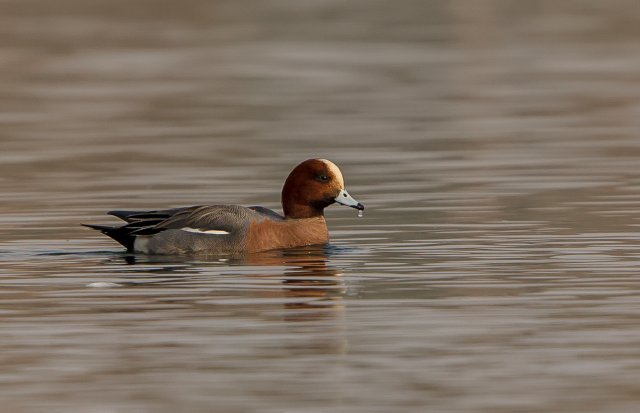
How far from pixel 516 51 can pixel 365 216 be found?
82.4 ft

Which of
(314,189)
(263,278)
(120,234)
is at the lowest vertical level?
(263,278)

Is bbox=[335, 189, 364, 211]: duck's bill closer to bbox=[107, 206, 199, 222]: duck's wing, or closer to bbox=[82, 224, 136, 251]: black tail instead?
bbox=[107, 206, 199, 222]: duck's wing

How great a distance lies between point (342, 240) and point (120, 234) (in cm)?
186

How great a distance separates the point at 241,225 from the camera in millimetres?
15156

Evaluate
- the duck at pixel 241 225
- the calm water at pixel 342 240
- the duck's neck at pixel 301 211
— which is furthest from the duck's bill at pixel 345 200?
the calm water at pixel 342 240

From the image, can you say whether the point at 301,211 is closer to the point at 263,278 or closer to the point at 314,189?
the point at 314,189

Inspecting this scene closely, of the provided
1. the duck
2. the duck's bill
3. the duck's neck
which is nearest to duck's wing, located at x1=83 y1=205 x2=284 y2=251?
the duck

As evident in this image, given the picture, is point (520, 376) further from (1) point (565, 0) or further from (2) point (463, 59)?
(1) point (565, 0)

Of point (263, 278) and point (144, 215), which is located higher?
point (144, 215)

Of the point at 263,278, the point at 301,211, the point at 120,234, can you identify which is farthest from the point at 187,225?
the point at 263,278

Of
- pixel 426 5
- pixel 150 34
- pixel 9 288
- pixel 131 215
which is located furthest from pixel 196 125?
pixel 426 5

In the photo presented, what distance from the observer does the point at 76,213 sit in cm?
1762

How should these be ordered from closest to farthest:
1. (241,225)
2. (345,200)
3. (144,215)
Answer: (241,225) → (144,215) → (345,200)

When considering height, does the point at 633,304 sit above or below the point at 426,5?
below
